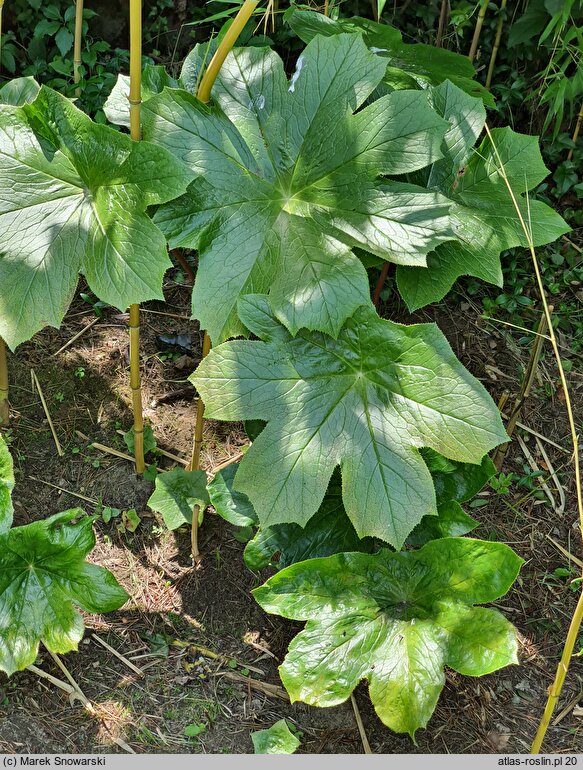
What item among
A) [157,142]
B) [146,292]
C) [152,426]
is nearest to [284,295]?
[146,292]

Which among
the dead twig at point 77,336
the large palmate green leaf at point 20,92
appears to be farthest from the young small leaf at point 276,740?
the large palmate green leaf at point 20,92

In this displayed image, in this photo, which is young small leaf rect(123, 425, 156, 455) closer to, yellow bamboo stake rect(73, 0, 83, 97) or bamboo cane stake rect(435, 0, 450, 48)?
yellow bamboo stake rect(73, 0, 83, 97)

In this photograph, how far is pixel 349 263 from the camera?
1936 mm

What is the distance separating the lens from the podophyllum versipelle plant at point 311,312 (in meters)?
1.81

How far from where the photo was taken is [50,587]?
6.15ft

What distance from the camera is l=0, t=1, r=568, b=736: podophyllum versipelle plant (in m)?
1.81

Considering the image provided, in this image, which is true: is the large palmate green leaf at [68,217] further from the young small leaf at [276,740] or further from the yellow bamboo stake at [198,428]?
the young small leaf at [276,740]

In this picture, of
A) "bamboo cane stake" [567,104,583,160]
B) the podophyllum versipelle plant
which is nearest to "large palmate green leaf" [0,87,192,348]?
the podophyllum versipelle plant

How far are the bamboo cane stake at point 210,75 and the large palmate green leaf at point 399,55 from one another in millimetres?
329

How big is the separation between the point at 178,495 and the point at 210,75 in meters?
1.08

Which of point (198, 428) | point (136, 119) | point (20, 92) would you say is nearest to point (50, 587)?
point (198, 428)

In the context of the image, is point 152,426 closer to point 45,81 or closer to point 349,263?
point 349,263

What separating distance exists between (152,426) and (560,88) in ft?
5.34

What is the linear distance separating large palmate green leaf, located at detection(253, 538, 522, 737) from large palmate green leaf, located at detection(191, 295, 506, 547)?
15 centimetres
